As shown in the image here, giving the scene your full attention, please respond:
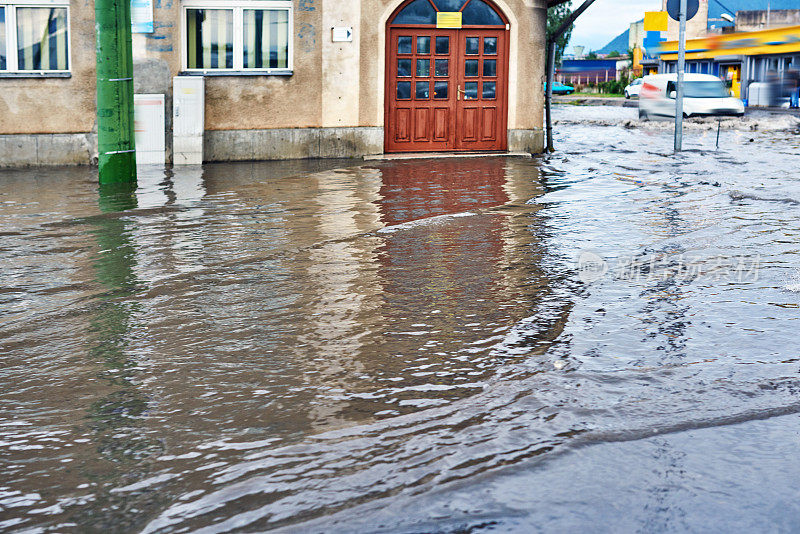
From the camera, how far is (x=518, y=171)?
1522 cm

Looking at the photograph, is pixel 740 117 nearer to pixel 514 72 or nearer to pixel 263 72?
pixel 514 72

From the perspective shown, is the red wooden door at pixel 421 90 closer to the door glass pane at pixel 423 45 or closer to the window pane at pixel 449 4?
the door glass pane at pixel 423 45

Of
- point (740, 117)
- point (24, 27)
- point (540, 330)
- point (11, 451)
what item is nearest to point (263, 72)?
point (24, 27)

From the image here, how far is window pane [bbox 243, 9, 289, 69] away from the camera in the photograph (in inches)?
664

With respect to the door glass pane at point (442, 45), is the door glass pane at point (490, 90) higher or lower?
lower

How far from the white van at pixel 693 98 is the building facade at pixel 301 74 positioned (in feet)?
50.7

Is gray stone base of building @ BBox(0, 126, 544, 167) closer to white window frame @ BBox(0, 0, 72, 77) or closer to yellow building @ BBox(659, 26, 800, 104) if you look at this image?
white window frame @ BBox(0, 0, 72, 77)

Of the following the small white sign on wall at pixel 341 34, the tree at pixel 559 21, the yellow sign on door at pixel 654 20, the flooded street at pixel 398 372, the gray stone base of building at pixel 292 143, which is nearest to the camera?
the flooded street at pixel 398 372

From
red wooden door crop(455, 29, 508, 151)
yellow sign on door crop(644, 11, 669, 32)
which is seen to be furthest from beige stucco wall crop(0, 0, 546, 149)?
yellow sign on door crop(644, 11, 669, 32)

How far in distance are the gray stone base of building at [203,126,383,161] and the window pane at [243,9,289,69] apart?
114cm

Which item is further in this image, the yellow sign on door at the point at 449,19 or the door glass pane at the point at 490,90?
the door glass pane at the point at 490,90

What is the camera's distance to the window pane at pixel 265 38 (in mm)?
16859

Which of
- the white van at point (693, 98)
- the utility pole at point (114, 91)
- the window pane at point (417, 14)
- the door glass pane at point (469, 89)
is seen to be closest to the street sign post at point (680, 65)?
the door glass pane at point (469, 89)

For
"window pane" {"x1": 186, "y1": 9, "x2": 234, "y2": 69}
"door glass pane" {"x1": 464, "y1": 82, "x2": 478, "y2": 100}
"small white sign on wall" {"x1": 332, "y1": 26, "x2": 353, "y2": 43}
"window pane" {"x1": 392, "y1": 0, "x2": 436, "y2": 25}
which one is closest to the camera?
"window pane" {"x1": 186, "y1": 9, "x2": 234, "y2": 69}
